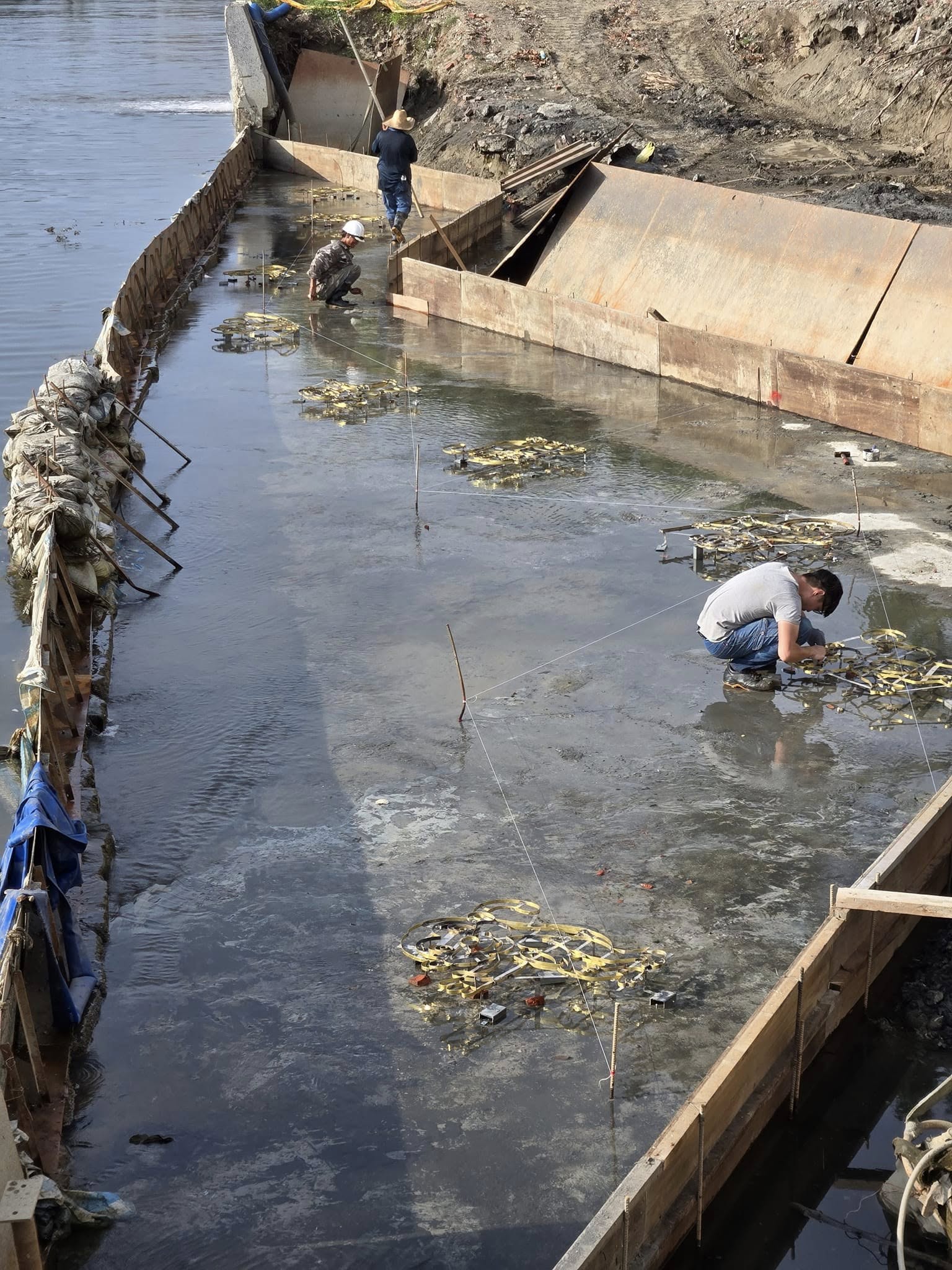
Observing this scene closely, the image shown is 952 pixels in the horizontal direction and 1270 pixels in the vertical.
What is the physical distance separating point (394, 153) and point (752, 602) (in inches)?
608

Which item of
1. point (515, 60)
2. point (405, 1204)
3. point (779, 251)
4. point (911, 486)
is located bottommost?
point (405, 1204)

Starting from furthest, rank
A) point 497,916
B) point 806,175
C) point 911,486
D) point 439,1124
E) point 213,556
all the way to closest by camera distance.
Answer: point 806,175, point 911,486, point 213,556, point 497,916, point 439,1124

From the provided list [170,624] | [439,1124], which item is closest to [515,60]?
[170,624]

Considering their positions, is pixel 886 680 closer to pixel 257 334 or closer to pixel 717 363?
pixel 717 363

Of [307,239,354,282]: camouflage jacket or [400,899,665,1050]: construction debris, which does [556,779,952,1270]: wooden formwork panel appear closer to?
[400,899,665,1050]: construction debris

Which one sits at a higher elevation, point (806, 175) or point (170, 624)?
point (806, 175)

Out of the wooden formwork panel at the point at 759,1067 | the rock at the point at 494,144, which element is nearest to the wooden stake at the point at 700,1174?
the wooden formwork panel at the point at 759,1067

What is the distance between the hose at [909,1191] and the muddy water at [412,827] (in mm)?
1081

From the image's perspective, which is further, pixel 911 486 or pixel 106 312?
pixel 106 312

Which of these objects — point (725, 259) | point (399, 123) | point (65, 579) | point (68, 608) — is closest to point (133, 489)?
point (65, 579)

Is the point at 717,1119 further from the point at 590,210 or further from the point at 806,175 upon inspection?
the point at 806,175

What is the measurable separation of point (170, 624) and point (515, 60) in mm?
27737

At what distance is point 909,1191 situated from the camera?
5.49 metres

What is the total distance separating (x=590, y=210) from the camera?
1916 centimetres
